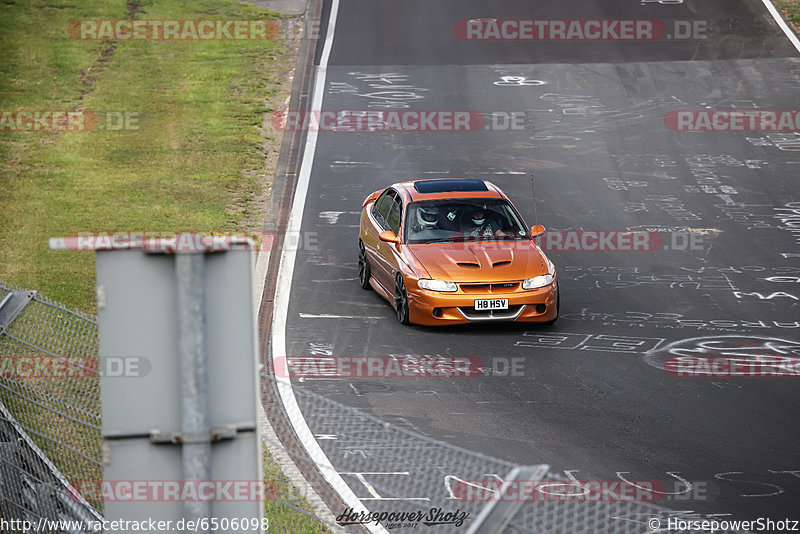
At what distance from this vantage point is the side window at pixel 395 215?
50.3ft

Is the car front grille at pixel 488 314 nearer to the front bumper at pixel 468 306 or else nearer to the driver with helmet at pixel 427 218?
the front bumper at pixel 468 306

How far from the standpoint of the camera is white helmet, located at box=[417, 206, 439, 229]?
15156 mm

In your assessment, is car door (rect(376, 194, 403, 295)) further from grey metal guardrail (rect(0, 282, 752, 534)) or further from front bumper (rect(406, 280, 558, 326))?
grey metal guardrail (rect(0, 282, 752, 534))

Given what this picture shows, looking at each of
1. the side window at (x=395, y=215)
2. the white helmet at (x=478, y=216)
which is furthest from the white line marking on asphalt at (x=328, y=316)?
the white helmet at (x=478, y=216)

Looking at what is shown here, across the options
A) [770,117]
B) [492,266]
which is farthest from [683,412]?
[770,117]

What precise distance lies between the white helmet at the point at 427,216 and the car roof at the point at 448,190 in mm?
213

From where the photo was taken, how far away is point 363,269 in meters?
16.2

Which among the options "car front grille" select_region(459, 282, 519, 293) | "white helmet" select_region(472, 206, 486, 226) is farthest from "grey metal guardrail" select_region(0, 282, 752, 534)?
"white helmet" select_region(472, 206, 486, 226)

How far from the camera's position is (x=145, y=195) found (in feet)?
70.1

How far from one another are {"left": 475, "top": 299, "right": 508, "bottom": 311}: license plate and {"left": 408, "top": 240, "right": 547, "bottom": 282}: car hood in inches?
11.5

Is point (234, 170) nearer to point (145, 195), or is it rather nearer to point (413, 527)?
point (145, 195)

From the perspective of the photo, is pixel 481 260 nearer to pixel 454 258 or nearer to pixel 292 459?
pixel 454 258

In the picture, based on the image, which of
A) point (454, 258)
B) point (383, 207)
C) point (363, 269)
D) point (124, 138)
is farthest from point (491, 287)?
point (124, 138)

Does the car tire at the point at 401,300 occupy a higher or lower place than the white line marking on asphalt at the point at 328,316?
higher
